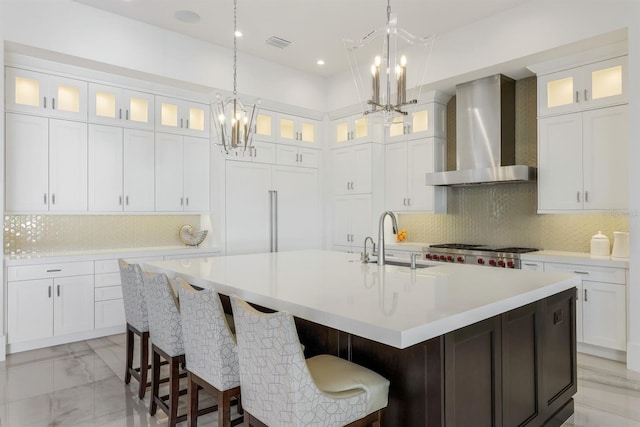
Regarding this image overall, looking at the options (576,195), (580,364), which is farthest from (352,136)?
(580,364)

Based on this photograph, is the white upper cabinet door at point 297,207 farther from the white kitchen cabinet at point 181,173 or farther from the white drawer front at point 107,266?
the white drawer front at point 107,266

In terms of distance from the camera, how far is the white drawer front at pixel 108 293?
447 cm

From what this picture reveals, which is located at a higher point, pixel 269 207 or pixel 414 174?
pixel 414 174

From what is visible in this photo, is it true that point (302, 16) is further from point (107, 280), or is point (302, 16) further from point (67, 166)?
point (107, 280)

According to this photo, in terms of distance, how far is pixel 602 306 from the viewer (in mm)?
3795

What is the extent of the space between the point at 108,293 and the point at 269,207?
2336 mm

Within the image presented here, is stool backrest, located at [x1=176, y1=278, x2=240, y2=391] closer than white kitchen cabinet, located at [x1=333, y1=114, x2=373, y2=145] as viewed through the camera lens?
Yes

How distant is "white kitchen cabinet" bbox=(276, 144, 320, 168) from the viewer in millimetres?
6081

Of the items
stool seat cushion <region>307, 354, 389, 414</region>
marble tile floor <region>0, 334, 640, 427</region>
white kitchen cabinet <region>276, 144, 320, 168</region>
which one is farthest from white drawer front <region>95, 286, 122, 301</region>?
stool seat cushion <region>307, 354, 389, 414</region>

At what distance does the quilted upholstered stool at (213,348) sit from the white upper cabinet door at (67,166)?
305cm

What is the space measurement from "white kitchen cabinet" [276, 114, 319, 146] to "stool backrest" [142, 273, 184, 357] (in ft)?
12.5

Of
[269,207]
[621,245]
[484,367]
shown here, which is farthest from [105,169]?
[621,245]

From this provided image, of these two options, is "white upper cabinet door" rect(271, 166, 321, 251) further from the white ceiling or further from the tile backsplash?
the white ceiling

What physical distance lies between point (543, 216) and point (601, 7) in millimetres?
2120
